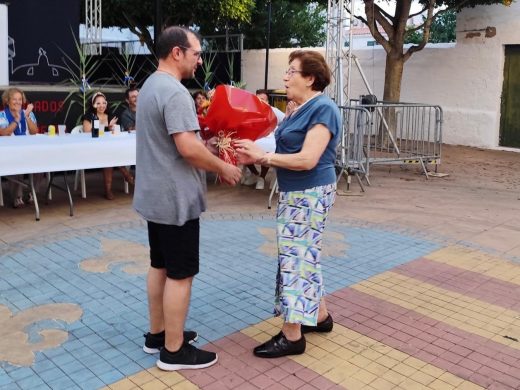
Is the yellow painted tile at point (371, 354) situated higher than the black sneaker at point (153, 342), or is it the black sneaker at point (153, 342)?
the black sneaker at point (153, 342)

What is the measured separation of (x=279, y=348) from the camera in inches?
132

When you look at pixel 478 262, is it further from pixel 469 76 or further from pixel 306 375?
pixel 469 76

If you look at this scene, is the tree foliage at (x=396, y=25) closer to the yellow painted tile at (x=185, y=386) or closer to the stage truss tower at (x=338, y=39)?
the stage truss tower at (x=338, y=39)

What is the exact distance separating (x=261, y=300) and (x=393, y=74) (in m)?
9.75

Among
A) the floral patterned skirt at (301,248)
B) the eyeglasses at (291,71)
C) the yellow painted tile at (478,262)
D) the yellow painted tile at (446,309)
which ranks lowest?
the yellow painted tile at (446,309)

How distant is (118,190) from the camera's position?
26.4 ft

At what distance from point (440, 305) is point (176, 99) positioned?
8.32ft

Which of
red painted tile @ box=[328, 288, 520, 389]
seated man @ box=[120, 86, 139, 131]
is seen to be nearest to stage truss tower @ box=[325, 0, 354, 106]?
seated man @ box=[120, 86, 139, 131]

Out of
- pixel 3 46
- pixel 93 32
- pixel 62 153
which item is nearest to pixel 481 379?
pixel 62 153

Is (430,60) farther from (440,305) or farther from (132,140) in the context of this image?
(440,305)

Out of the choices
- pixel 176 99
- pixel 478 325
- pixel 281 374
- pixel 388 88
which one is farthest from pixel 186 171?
pixel 388 88

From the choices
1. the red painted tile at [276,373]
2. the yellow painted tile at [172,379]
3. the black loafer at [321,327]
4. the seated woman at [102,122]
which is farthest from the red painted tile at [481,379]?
the seated woman at [102,122]

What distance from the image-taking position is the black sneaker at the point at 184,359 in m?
3.18

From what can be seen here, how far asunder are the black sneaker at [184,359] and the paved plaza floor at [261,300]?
0.15 ft
